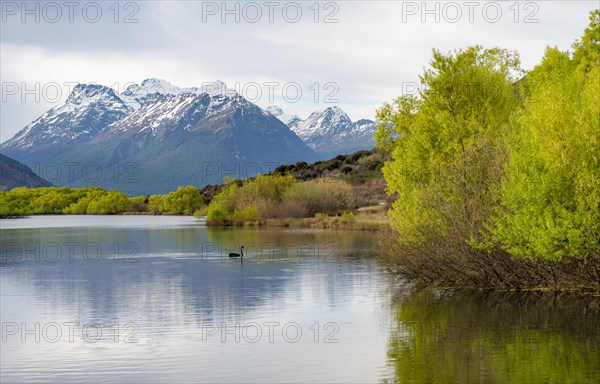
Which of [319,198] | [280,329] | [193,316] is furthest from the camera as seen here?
[319,198]

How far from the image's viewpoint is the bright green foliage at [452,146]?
3581 centimetres

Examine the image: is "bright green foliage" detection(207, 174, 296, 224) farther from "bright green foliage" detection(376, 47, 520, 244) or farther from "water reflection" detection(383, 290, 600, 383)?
"water reflection" detection(383, 290, 600, 383)

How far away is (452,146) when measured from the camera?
40312mm

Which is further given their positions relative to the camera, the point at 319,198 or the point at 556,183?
the point at 319,198

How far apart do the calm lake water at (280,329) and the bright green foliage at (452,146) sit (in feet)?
12.0

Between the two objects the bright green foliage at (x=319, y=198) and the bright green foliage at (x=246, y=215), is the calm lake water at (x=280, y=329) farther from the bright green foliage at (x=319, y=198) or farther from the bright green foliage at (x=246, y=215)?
the bright green foliage at (x=246, y=215)

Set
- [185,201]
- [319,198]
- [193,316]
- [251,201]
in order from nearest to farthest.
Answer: [193,316] < [319,198] < [251,201] < [185,201]

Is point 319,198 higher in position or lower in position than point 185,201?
lower

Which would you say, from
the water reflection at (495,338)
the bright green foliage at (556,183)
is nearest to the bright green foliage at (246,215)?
the water reflection at (495,338)

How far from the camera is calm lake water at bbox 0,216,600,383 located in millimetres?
21234

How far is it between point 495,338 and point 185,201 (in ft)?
481

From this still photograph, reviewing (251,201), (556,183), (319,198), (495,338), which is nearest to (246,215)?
(251,201)

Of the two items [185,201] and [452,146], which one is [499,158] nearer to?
[452,146]

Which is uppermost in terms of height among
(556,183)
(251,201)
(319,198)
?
(319,198)
